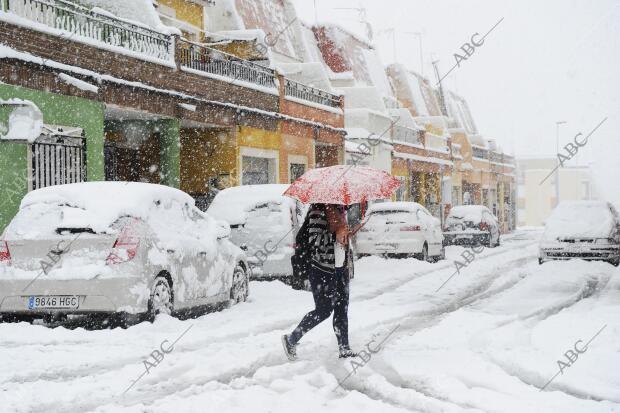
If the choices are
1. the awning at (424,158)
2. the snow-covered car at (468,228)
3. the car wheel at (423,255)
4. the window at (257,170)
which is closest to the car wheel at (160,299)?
the car wheel at (423,255)

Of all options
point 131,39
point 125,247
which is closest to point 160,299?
point 125,247

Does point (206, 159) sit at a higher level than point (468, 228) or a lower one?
higher

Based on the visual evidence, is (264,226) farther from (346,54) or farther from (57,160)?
(346,54)

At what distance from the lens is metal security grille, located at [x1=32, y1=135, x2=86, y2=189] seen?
15.3m

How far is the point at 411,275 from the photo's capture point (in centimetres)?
1802

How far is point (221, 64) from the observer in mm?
22000

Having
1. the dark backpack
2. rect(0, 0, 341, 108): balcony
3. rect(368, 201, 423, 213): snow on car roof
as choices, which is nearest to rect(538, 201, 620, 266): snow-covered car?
rect(368, 201, 423, 213): snow on car roof

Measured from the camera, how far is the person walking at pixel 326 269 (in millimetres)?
7715

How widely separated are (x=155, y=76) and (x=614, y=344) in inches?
515

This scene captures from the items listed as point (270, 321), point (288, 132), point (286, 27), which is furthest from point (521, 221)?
point (270, 321)

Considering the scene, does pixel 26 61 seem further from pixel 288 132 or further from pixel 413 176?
pixel 413 176

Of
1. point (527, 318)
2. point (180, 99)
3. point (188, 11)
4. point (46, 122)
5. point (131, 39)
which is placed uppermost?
point (188, 11)

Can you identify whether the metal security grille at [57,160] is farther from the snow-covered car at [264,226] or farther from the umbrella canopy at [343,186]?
the umbrella canopy at [343,186]

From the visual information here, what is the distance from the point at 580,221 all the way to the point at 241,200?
10.5 m
